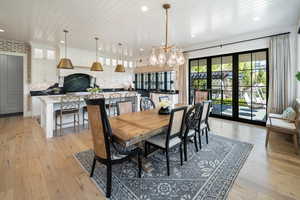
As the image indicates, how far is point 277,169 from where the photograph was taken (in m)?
2.08

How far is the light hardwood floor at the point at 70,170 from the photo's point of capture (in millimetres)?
1636

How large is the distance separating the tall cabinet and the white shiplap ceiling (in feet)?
4.94

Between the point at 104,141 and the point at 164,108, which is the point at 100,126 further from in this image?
the point at 164,108

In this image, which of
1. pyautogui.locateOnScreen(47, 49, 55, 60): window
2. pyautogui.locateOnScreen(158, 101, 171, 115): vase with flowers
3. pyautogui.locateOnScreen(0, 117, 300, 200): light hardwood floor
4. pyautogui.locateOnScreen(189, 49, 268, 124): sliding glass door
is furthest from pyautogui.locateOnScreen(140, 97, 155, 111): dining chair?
pyautogui.locateOnScreen(47, 49, 55, 60): window

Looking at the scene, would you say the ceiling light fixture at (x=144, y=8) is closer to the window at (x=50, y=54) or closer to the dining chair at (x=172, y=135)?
the dining chair at (x=172, y=135)

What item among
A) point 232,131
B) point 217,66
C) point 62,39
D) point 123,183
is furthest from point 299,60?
point 62,39

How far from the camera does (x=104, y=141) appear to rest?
1567mm

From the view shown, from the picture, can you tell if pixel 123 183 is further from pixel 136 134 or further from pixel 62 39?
pixel 62 39

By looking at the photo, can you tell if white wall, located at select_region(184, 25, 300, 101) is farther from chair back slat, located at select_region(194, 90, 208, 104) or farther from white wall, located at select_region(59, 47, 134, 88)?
white wall, located at select_region(59, 47, 134, 88)

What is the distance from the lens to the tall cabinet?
549cm

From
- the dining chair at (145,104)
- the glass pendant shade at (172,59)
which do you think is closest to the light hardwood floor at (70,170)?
the dining chair at (145,104)

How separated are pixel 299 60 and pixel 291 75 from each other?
373 mm

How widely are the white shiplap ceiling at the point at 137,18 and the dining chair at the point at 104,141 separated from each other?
2.09 meters

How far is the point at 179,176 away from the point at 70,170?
1580 mm
